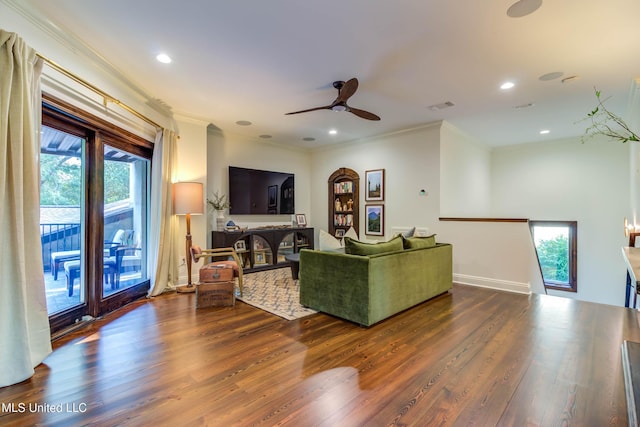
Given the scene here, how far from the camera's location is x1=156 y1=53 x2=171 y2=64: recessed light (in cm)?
280

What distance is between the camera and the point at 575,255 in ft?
19.0

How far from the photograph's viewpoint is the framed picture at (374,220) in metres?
5.75

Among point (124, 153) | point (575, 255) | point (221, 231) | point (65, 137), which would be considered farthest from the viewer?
point (575, 255)

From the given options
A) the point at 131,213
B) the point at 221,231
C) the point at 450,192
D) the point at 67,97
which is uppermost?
the point at 67,97

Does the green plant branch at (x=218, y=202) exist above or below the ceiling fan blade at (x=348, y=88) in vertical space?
below

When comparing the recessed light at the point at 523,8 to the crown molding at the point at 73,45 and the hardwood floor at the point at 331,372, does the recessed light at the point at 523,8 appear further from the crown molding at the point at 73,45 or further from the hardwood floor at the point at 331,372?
the crown molding at the point at 73,45

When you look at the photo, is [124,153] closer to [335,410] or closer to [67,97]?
[67,97]

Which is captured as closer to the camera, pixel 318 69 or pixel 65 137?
pixel 65 137

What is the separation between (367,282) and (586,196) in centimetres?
554

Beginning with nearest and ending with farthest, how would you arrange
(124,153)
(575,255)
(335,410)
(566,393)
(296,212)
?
(335,410) → (566,393) → (124,153) → (575,255) → (296,212)

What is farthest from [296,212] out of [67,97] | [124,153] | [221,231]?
[67,97]

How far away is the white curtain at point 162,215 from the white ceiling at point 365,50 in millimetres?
632

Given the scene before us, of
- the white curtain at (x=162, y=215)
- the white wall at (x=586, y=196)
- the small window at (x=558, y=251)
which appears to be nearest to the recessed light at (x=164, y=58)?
the white curtain at (x=162, y=215)

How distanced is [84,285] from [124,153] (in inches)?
64.6
